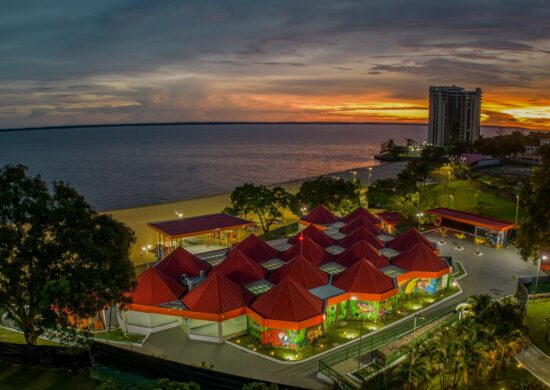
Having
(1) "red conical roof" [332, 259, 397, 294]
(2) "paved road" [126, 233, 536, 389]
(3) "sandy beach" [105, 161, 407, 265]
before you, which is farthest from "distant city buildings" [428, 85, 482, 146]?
(1) "red conical roof" [332, 259, 397, 294]

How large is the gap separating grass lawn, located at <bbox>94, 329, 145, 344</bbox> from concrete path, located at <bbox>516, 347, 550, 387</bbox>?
17307 mm

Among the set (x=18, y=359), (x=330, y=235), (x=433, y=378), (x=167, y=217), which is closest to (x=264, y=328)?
(x=433, y=378)

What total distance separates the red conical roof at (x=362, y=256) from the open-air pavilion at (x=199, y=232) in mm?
11631

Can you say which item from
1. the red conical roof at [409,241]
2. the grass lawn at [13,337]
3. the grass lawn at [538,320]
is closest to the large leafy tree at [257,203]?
the red conical roof at [409,241]

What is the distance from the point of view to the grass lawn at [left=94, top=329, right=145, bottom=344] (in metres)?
21.1

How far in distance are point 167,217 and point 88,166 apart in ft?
248

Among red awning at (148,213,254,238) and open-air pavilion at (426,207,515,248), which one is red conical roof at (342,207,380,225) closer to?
open-air pavilion at (426,207,515,248)

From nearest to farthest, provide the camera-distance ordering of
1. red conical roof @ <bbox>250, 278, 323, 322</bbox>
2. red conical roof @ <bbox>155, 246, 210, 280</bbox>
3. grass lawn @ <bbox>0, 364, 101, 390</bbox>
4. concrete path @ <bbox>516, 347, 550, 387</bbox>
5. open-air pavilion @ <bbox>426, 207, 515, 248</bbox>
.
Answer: grass lawn @ <bbox>0, 364, 101, 390</bbox>, concrete path @ <bbox>516, 347, 550, 387</bbox>, red conical roof @ <bbox>250, 278, 323, 322</bbox>, red conical roof @ <bbox>155, 246, 210, 280</bbox>, open-air pavilion @ <bbox>426, 207, 515, 248</bbox>

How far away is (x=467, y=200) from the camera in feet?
171

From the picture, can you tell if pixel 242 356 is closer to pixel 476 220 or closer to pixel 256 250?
pixel 256 250

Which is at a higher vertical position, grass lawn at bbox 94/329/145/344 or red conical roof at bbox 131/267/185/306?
red conical roof at bbox 131/267/185/306

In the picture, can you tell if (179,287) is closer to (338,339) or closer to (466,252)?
(338,339)

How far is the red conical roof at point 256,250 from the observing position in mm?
28297

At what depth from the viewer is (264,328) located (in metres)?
20.3
